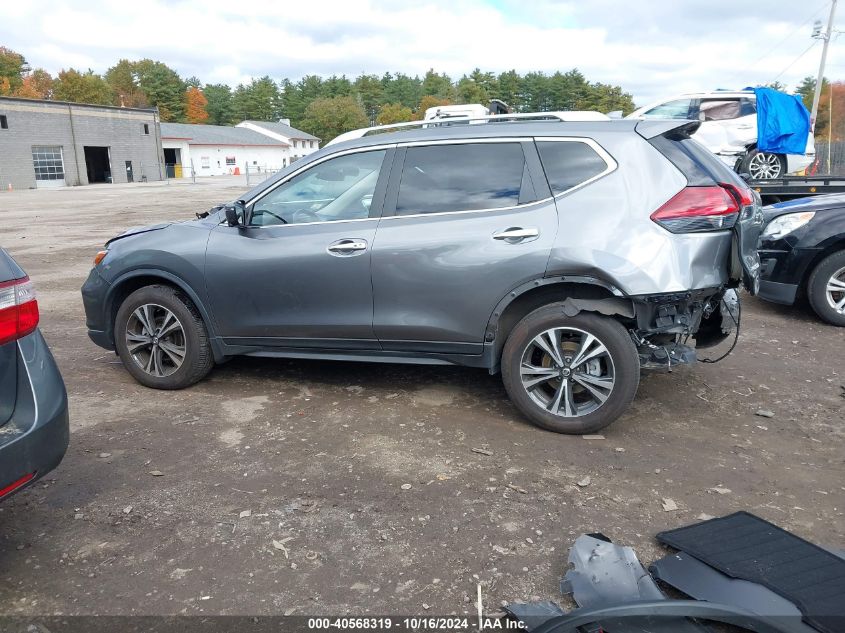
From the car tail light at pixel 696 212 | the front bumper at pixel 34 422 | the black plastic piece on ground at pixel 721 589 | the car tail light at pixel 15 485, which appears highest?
the car tail light at pixel 696 212

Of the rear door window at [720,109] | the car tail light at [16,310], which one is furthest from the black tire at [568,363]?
the rear door window at [720,109]

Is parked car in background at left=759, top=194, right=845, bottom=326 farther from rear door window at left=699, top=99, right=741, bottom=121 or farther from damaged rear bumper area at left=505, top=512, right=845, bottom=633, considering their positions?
rear door window at left=699, top=99, right=741, bottom=121

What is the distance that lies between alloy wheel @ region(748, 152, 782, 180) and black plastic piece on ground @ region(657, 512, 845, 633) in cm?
1109

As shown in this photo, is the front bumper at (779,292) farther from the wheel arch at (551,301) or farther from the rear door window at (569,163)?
the rear door window at (569,163)

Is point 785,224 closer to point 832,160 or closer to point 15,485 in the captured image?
point 15,485

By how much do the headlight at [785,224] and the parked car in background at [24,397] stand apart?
670 cm

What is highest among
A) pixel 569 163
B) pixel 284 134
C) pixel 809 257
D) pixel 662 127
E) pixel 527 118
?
pixel 284 134

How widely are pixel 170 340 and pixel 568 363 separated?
299 centimetres

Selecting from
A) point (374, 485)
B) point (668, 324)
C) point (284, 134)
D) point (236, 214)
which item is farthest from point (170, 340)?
point (284, 134)

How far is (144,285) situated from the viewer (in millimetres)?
5266

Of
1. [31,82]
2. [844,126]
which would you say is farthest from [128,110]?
[844,126]

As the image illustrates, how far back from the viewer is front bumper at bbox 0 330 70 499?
2703mm

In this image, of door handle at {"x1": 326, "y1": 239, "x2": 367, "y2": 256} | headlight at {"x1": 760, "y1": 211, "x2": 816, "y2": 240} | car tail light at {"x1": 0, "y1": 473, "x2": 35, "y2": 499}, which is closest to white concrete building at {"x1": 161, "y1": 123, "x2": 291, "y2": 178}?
headlight at {"x1": 760, "y1": 211, "x2": 816, "y2": 240}

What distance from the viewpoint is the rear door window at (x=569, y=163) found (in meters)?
4.25
